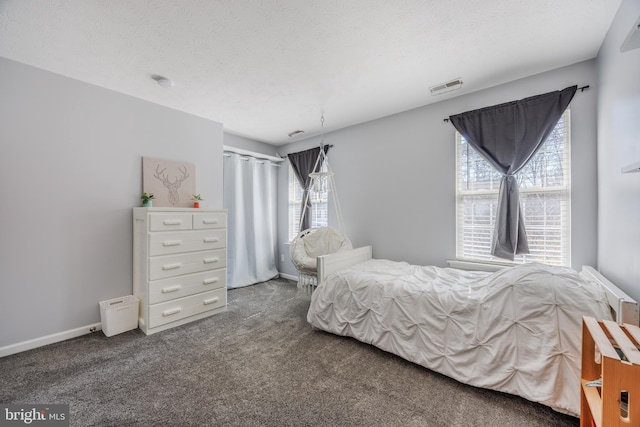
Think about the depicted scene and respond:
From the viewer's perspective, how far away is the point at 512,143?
7.94ft

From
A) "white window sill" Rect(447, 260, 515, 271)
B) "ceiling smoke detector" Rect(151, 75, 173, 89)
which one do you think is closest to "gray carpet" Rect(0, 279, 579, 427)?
"white window sill" Rect(447, 260, 515, 271)

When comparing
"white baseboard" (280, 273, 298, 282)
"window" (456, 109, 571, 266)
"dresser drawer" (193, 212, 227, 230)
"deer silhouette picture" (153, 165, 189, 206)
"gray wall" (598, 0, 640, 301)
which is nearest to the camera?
"gray wall" (598, 0, 640, 301)

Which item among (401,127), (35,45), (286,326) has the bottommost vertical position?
(286,326)

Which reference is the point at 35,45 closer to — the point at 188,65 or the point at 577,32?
the point at 188,65

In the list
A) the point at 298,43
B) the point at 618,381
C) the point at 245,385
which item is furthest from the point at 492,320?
the point at 298,43

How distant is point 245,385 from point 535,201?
9.73 ft

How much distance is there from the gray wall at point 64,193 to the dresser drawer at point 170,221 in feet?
1.76

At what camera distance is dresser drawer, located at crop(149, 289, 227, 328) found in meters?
2.50

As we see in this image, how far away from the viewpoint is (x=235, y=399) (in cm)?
159

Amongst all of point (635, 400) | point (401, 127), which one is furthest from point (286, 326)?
point (401, 127)

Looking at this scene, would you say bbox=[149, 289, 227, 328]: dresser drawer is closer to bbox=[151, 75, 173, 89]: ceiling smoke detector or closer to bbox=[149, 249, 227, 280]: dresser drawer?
bbox=[149, 249, 227, 280]: dresser drawer

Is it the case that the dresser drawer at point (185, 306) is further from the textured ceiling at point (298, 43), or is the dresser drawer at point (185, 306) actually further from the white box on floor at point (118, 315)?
the textured ceiling at point (298, 43)

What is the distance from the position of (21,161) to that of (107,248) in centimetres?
101

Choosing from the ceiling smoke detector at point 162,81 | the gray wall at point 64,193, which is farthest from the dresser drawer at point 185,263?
the ceiling smoke detector at point 162,81
